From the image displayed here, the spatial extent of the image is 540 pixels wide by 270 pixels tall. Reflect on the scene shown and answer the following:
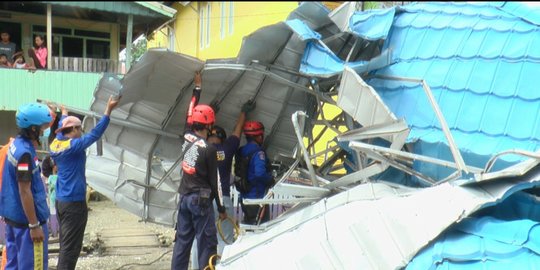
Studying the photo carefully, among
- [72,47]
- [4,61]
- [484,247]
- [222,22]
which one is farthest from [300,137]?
[222,22]

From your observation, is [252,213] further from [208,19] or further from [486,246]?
[208,19]

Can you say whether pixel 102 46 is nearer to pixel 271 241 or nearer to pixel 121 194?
pixel 121 194

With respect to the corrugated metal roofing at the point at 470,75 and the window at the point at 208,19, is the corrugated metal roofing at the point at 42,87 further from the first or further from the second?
the corrugated metal roofing at the point at 470,75

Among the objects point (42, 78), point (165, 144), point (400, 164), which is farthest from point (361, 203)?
point (42, 78)

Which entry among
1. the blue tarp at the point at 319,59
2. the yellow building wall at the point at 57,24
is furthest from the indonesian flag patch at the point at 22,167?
the yellow building wall at the point at 57,24

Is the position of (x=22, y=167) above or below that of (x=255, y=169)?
above

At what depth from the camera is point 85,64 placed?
13.9 m

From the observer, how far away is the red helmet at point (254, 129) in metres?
6.17

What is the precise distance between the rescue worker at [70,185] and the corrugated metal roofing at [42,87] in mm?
7639

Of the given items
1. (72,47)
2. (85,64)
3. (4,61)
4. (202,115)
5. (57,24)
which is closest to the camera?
(202,115)

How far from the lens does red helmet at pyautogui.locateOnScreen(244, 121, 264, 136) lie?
20.2 feet

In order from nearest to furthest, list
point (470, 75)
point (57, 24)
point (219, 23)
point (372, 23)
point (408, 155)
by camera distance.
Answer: point (408, 155) < point (470, 75) < point (372, 23) < point (57, 24) < point (219, 23)

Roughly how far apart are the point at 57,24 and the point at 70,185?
11.2 metres

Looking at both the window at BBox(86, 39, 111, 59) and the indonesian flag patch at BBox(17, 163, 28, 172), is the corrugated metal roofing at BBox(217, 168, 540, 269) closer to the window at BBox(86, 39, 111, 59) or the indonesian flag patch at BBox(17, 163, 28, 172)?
the indonesian flag patch at BBox(17, 163, 28, 172)
